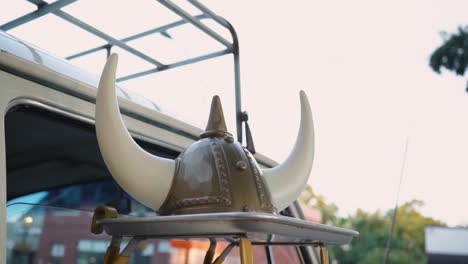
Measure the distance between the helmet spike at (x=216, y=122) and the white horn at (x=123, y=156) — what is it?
155mm

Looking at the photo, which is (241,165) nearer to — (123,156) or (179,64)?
(123,156)

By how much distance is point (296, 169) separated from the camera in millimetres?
1188

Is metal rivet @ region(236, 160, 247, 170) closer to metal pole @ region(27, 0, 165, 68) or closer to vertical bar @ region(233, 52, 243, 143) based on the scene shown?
vertical bar @ region(233, 52, 243, 143)

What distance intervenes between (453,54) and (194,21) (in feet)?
29.3

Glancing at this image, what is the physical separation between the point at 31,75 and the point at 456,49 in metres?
9.50

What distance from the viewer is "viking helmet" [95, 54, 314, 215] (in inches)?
37.0

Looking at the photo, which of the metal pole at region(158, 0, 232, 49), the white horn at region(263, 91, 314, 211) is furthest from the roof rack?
the white horn at region(263, 91, 314, 211)

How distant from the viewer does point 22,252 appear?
4.22ft

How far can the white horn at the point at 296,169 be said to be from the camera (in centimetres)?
114

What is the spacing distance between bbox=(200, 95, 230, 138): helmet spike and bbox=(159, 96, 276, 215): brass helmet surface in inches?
1.5

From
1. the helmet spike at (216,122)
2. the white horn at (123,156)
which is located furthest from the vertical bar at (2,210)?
the helmet spike at (216,122)

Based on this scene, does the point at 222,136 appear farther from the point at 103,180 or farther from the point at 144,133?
the point at 103,180

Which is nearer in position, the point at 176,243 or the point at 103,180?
the point at 176,243

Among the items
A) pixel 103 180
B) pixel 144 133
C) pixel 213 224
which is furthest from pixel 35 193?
pixel 213 224
